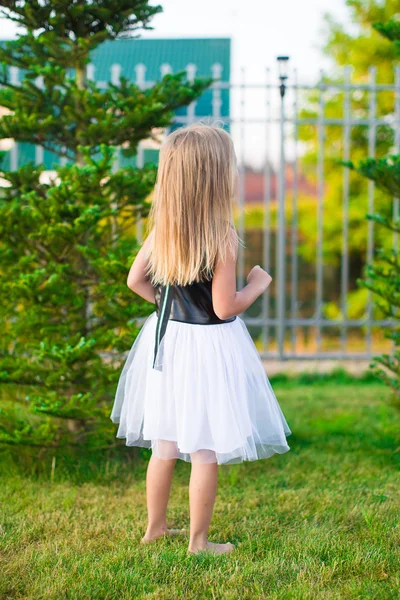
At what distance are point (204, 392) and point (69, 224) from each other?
1297 mm

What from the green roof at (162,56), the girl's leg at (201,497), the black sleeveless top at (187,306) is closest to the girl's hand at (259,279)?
the black sleeveless top at (187,306)

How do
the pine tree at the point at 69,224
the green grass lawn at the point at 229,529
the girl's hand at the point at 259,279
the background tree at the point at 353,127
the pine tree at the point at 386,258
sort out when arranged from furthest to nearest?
the background tree at the point at 353,127
the pine tree at the point at 386,258
the pine tree at the point at 69,224
the girl's hand at the point at 259,279
the green grass lawn at the point at 229,529

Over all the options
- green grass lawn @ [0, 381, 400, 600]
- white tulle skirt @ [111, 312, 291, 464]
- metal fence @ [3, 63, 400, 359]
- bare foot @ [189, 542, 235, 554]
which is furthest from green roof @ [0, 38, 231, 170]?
bare foot @ [189, 542, 235, 554]

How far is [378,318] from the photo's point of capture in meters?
8.48

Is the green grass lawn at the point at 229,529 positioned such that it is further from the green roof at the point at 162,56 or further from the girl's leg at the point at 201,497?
the green roof at the point at 162,56

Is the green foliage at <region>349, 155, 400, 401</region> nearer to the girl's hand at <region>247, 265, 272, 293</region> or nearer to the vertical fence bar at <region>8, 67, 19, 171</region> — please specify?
the girl's hand at <region>247, 265, 272, 293</region>

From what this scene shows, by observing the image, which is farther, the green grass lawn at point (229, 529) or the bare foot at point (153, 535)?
the bare foot at point (153, 535)

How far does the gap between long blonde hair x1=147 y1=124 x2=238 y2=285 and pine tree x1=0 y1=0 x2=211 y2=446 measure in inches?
30.6

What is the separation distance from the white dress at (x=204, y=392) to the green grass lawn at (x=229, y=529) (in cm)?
38

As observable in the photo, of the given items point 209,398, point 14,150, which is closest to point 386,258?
point 209,398

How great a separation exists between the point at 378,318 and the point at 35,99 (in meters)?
6.05

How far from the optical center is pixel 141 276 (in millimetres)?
2678

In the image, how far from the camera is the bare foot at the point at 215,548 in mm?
2469

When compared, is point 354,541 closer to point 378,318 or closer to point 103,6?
point 103,6
